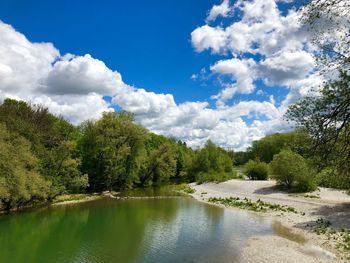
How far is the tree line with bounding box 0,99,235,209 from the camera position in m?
42.2

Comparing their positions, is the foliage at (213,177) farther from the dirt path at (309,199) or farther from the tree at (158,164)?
the dirt path at (309,199)

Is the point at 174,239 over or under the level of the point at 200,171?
under

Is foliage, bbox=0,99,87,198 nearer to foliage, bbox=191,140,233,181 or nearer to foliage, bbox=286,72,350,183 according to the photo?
foliage, bbox=191,140,233,181

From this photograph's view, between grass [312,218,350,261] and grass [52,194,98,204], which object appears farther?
grass [52,194,98,204]

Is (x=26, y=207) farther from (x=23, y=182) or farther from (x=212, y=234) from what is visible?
(x=212, y=234)

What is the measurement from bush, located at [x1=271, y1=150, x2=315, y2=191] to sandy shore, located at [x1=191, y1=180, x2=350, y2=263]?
6.13ft

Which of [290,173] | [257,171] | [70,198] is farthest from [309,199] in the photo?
[70,198]

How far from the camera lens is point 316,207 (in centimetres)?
3841

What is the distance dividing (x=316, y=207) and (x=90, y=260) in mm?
26275

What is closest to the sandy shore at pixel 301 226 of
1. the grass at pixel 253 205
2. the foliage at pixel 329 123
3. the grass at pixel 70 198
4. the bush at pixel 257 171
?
the grass at pixel 253 205

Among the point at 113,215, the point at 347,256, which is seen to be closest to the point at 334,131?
the point at 347,256

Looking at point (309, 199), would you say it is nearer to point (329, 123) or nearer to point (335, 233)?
point (335, 233)

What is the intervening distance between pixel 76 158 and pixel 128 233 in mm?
31083

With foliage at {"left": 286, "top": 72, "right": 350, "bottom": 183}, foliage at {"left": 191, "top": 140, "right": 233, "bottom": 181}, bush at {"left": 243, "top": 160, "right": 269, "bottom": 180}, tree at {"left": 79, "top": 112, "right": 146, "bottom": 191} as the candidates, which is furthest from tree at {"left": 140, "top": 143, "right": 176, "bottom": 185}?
foliage at {"left": 286, "top": 72, "right": 350, "bottom": 183}
